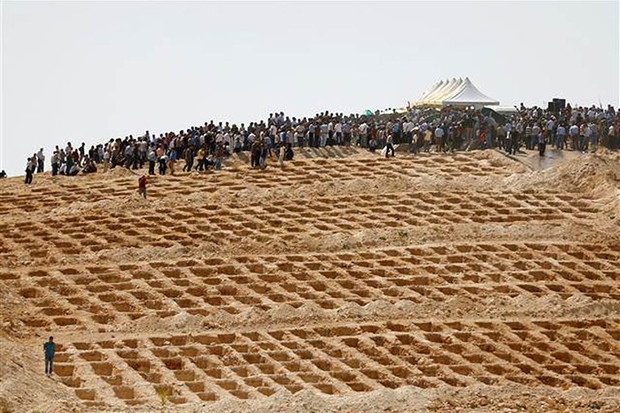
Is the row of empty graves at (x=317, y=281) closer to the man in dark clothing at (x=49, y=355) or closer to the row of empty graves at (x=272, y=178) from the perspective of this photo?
the man in dark clothing at (x=49, y=355)

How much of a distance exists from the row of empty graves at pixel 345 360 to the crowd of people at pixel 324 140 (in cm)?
1486

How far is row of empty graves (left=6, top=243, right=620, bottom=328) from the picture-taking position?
45094 millimetres

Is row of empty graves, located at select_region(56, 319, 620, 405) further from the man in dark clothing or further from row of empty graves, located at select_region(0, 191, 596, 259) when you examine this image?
row of empty graves, located at select_region(0, 191, 596, 259)

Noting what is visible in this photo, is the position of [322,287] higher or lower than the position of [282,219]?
lower

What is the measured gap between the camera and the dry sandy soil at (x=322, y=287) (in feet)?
127

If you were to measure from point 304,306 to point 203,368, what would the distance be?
504cm

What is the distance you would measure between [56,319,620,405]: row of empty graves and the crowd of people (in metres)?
14.9

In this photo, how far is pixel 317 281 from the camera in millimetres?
46656

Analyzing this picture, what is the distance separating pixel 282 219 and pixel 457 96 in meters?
17.9

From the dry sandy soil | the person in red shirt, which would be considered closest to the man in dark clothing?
the dry sandy soil

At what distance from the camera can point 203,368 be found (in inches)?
1594

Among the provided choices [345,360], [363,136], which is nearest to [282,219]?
[363,136]

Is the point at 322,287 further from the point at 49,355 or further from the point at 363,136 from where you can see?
the point at 363,136

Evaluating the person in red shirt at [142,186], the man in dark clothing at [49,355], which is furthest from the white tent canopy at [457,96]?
the man in dark clothing at [49,355]
